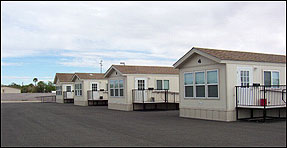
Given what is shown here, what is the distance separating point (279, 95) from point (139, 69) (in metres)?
11.4

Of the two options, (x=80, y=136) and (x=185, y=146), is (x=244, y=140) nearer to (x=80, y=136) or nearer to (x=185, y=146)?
(x=185, y=146)

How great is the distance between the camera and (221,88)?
14.5 meters

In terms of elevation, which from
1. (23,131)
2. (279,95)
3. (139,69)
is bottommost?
(23,131)

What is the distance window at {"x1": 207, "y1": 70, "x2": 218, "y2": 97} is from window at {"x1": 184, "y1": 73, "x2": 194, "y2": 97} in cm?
123

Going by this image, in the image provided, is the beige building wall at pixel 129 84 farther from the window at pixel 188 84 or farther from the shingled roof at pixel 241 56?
the shingled roof at pixel 241 56

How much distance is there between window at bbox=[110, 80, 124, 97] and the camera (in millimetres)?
23592

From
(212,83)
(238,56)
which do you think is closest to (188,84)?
(212,83)

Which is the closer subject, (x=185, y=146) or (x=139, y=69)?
(x=185, y=146)

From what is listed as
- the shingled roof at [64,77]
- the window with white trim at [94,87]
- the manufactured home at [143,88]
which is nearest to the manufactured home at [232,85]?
the manufactured home at [143,88]

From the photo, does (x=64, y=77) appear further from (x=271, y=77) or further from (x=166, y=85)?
(x=271, y=77)

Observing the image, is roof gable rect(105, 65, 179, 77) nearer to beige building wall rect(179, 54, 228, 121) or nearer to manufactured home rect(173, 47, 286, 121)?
beige building wall rect(179, 54, 228, 121)

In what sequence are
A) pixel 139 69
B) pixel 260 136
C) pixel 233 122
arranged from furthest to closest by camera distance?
pixel 139 69, pixel 233 122, pixel 260 136

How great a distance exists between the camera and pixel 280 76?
15.9 metres

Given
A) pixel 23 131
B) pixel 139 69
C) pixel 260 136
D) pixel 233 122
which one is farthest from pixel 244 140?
pixel 139 69
